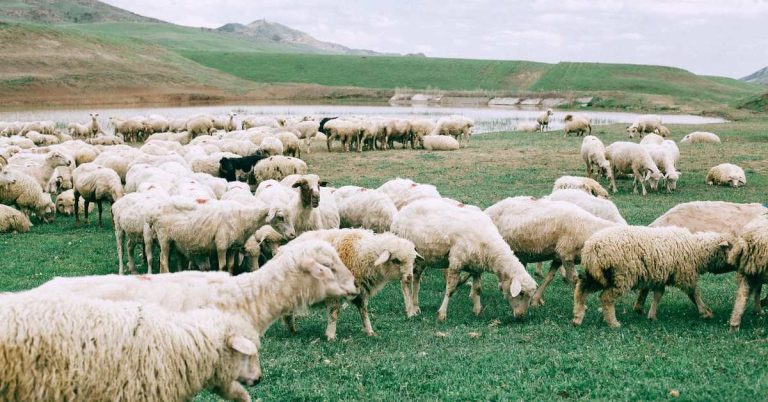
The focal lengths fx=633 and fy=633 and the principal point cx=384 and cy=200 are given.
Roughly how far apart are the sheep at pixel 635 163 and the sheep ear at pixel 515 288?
1204 centimetres

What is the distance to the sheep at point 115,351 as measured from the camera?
15.2 ft

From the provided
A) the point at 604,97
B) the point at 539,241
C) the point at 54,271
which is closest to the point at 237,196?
the point at 54,271

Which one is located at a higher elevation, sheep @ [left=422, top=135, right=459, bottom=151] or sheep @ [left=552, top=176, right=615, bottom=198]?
sheep @ [left=552, top=176, right=615, bottom=198]

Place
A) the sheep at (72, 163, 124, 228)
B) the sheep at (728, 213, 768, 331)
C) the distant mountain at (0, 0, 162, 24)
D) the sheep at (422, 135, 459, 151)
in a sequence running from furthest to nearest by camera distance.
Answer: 1. the distant mountain at (0, 0, 162, 24)
2. the sheep at (422, 135, 459, 151)
3. the sheep at (72, 163, 124, 228)
4. the sheep at (728, 213, 768, 331)

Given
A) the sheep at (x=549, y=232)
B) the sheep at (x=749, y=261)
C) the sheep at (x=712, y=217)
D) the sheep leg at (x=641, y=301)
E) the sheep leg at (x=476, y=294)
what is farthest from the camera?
the sheep at (x=712, y=217)

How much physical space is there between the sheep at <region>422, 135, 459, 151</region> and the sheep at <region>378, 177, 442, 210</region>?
17.4 meters

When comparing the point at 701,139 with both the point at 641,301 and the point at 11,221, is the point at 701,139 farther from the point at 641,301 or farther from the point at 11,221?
the point at 11,221

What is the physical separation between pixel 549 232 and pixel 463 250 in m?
1.63

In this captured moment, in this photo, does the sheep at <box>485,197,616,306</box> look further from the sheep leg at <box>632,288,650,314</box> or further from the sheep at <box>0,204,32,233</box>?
the sheep at <box>0,204,32,233</box>

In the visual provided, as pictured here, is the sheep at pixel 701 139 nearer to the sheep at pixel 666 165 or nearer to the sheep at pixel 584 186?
the sheep at pixel 666 165

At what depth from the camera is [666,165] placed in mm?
20172

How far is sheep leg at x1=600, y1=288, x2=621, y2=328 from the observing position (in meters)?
8.57

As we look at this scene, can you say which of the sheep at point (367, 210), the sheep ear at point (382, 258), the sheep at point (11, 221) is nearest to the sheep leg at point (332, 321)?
the sheep ear at point (382, 258)

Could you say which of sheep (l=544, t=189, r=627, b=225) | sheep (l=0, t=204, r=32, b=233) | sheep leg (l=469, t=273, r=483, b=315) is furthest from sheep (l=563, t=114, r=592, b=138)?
sheep (l=0, t=204, r=32, b=233)
